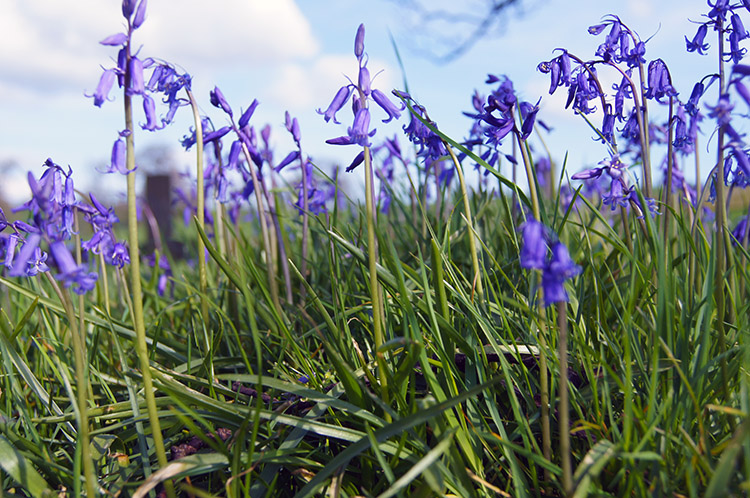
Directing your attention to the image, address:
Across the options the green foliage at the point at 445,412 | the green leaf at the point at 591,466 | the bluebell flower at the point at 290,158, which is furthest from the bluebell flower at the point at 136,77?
the green leaf at the point at 591,466

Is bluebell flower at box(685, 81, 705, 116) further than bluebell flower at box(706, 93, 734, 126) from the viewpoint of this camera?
Yes

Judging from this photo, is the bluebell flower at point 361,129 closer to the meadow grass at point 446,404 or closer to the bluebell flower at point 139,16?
the meadow grass at point 446,404

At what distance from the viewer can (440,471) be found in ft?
5.52

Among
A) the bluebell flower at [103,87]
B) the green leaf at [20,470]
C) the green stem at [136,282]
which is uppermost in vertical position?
the bluebell flower at [103,87]

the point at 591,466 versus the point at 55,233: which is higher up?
the point at 55,233

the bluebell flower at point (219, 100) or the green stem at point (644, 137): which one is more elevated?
the bluebell flower at point (219, 100)

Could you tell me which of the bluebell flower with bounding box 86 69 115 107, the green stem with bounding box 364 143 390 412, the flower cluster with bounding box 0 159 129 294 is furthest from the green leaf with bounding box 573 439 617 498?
the bluebell flower with bounding box 86 69 115 107

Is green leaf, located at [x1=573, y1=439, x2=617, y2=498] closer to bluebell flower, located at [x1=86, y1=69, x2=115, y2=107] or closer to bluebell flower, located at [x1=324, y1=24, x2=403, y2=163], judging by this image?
bluebell flower, located at [x1=324, y1=24, x2=403, y2=163]

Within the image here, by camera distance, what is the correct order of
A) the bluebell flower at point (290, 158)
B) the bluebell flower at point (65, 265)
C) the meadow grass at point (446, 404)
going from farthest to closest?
the bluebell flower at point (290, 158) → the meadow grass at point (446, 404) → the bluebell flower at point (65, 265)

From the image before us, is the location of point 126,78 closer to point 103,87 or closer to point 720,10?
point 103,87

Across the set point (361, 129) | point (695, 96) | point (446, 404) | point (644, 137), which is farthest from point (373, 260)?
point (695, 96)

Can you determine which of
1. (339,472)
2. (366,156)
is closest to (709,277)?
(366,156)

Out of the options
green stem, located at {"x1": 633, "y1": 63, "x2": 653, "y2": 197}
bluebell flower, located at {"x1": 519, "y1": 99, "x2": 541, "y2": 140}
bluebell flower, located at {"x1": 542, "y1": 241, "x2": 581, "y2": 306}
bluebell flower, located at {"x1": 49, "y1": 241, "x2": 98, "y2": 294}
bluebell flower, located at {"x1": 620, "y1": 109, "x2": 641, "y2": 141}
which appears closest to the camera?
bluebell flower, located at {"x1": 542, "y1": 241, "x2": 581, "y2": 306}

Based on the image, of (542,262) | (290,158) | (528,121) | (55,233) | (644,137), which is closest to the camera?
(542,262)
